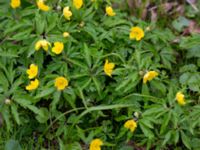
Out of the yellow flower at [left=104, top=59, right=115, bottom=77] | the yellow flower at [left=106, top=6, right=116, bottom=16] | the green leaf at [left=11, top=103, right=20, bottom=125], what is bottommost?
the green leaf at [left=11, top=103, right=20, bottom=125]

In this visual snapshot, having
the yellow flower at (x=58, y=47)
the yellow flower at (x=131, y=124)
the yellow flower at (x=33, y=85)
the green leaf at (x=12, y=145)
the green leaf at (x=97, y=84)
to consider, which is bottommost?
the green leaf at (x=12, y=145)

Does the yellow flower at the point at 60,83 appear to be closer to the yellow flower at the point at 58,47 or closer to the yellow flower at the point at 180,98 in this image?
the yellow flower at the point at 58,47

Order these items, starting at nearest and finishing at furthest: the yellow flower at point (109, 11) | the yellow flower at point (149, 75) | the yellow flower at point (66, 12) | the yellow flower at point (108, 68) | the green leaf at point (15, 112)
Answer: the green leaf at point (15, 112) < the yellow flower at point (149, 75) < the yellow flower at point (108, 68) < the yellow flower at point (66, 12) < the yellow flower at point (109, 11)

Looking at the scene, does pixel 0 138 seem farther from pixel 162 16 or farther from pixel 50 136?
pixel 162 16

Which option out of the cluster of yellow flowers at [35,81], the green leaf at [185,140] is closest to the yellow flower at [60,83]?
the cluster of yellow flowers at [35,81]

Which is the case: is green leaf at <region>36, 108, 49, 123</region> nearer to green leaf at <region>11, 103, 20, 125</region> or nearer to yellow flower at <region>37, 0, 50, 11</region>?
green leaf at <region>11, 103, 20, 125</region>

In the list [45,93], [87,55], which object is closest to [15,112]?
[45,93]

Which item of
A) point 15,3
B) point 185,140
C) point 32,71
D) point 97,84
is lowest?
point 185,140

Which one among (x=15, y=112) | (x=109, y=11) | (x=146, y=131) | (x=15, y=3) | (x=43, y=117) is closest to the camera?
(x=15, y=112)

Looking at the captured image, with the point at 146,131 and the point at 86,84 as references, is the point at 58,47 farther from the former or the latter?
the point at 146,131

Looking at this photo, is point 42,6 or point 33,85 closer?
point 33,85

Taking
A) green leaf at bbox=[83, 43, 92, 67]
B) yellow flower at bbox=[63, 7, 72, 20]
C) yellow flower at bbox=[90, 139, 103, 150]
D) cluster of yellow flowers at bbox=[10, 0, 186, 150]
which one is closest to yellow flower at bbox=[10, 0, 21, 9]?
cluster of yellow flowers at bbox=[10, 0, 186, 150]
